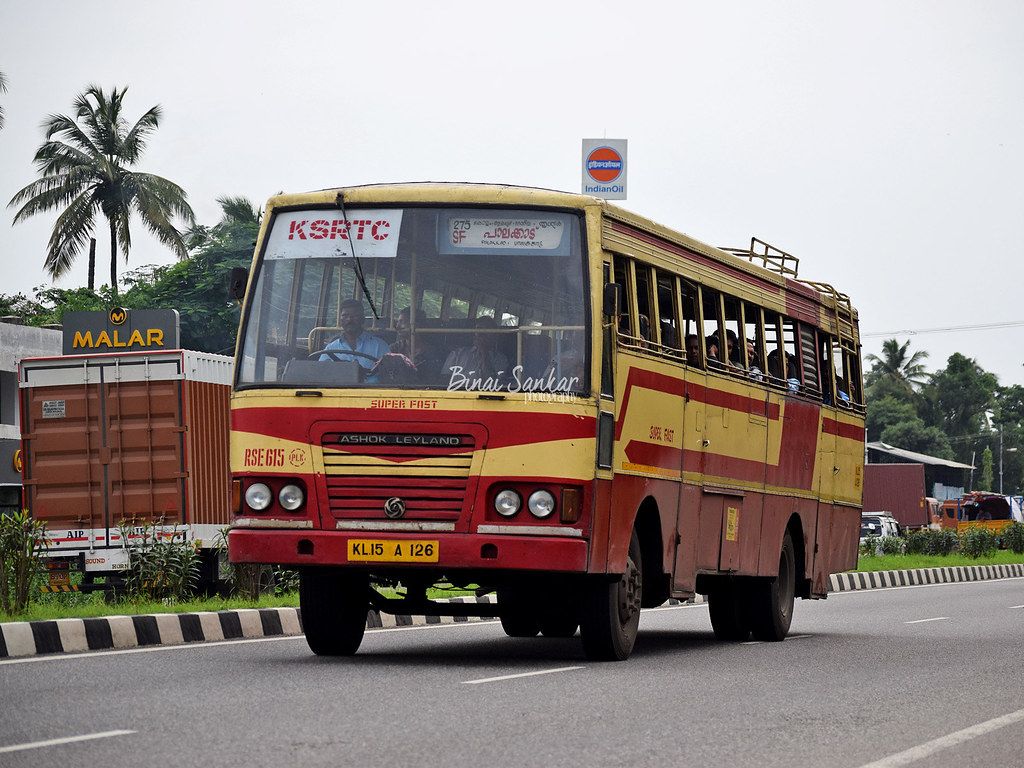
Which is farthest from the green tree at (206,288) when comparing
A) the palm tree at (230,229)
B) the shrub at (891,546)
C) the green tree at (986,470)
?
the green tree at (986,470)

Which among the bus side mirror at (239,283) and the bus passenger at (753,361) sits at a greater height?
the bus side mirror at (239,283)

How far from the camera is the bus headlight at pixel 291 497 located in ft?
38.2

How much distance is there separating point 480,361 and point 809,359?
21.9 feet

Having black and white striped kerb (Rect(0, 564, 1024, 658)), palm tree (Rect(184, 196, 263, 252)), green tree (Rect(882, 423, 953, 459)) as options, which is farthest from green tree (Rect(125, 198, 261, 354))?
green tree (Rect(882, 423, 953, 459))

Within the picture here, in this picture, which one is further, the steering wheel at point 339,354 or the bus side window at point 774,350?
the bus side window at point 774,350

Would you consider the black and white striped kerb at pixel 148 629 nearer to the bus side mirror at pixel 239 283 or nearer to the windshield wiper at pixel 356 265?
the bus side mirror at pixel 239 283

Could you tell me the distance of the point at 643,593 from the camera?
13555 millimetres

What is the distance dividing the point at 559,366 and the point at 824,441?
7.03 meters

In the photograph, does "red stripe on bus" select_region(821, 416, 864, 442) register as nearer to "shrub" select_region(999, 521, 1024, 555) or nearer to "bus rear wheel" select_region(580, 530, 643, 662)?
"bus rear wheel" select_region(580, 530, 643, 662)

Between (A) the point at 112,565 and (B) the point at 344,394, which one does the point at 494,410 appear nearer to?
(B) the point at 344,394

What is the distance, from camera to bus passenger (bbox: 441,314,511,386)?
457 inches

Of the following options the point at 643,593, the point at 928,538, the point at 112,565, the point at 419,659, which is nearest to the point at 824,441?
the point at 643,593

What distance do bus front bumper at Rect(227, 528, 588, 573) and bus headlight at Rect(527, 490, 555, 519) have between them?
6.5 inches

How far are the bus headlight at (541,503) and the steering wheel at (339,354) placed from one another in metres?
1.34
